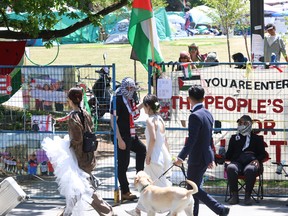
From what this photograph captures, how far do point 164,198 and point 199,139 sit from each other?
898 millimetres

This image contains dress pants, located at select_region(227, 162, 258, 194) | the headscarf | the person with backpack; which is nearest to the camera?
dress pants, located at select_region(227, 162, 258, 194)

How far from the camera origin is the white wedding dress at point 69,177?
28.4ft

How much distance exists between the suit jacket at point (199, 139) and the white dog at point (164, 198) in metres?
0.49

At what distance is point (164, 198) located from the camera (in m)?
8.20

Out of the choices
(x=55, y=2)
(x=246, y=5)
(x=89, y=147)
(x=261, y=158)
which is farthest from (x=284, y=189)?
(x=246, y=5)

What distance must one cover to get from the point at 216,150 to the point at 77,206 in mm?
2756

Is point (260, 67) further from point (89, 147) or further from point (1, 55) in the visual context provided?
point (1, 55)

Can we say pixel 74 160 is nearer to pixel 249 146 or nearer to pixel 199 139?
pixel 199 139

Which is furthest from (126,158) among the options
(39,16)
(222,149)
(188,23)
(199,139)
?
(188,23)

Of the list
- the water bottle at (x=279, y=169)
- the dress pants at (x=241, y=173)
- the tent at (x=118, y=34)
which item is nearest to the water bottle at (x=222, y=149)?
the dress pants at (x=241, y=173)

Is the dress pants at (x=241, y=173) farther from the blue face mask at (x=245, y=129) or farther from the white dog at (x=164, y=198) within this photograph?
the white dog at (x=164, y=198)

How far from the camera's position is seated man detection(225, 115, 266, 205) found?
9969 mm

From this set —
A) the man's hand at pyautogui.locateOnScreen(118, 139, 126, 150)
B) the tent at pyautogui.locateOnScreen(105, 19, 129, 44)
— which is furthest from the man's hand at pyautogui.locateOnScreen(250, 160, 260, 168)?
the tent at pyautogui.locateOnScreen(105, 19, 129, 44)

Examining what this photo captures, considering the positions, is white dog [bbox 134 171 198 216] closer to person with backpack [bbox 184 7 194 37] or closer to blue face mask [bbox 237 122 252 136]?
blue face mask [bbox 237 122 252 136]
